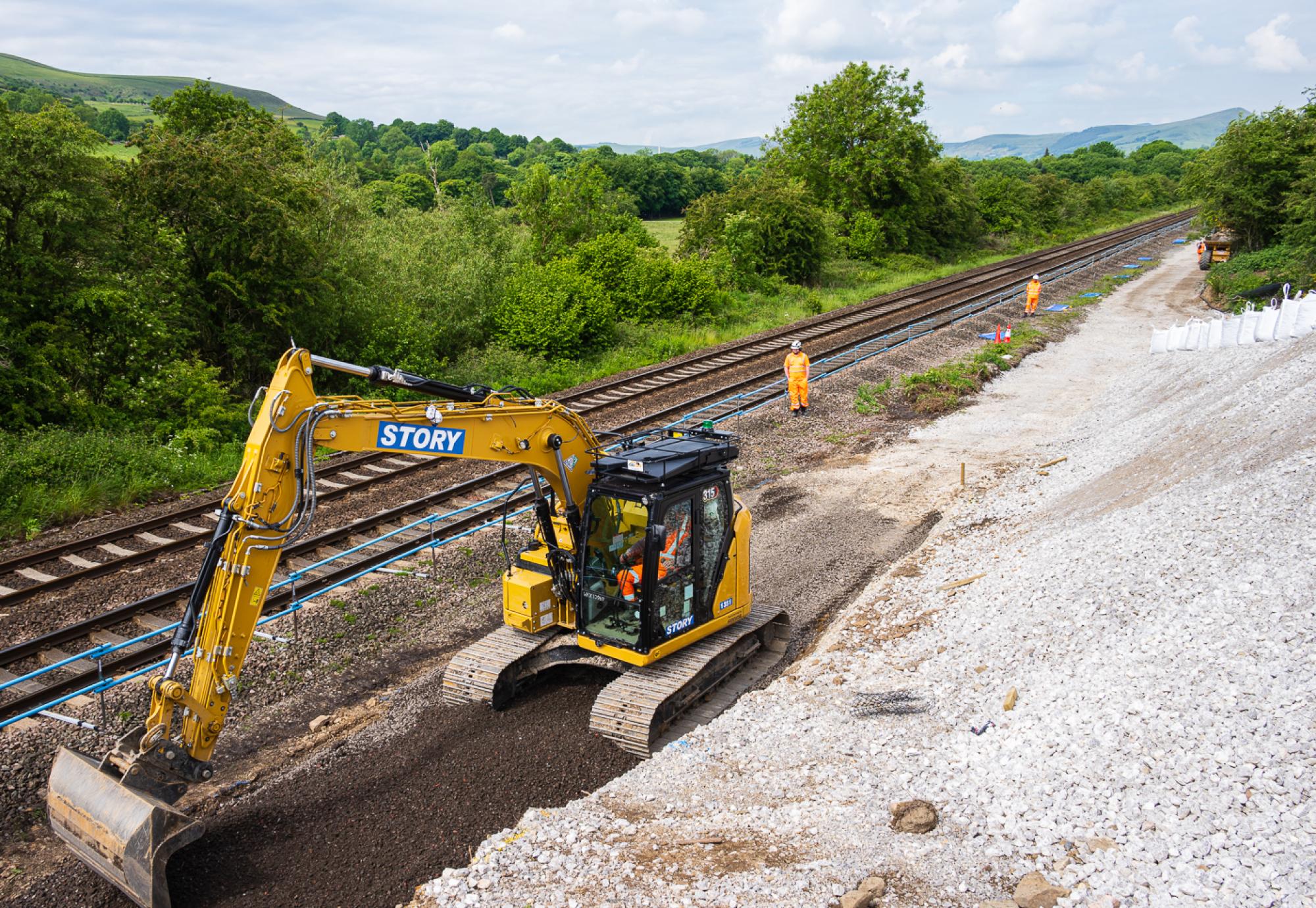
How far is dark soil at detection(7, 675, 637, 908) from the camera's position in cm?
665

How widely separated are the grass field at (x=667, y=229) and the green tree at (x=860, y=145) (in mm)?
9029

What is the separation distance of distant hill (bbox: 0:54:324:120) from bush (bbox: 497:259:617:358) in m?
138

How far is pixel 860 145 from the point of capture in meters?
47.5

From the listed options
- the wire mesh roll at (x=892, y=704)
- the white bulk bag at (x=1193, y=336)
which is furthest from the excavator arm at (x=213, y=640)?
the white bulk bag at (x=1193, y=336)

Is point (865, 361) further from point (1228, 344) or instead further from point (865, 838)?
point (865, 838)

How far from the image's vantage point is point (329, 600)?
11047mm

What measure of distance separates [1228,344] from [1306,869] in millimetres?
19061

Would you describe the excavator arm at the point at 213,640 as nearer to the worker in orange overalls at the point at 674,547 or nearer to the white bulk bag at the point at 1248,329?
the worker in orange overalls at the point at 674,547

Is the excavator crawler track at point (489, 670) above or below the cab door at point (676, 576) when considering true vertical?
below

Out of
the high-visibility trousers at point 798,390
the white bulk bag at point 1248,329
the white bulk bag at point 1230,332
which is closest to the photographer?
the high-visibility trousers at point 798,390

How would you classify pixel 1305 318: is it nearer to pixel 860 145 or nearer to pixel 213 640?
pixel 213 640

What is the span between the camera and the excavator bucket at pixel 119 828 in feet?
19.7

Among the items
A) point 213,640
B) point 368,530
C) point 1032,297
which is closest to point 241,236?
point 368,530

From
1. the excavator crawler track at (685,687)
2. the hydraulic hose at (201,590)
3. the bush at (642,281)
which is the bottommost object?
the excavator crawler track at (685,687)
